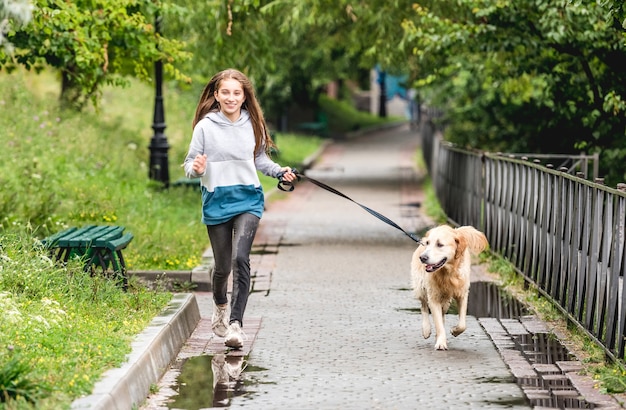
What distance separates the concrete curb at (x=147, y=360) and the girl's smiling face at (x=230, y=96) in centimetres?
158

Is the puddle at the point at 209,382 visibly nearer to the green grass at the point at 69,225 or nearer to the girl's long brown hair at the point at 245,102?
the green grass at the point at 69,225

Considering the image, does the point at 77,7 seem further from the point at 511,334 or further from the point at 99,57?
the point at 511,334

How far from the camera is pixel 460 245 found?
388 inches

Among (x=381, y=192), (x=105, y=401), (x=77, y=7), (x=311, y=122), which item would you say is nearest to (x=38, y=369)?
(x=105, y=401)

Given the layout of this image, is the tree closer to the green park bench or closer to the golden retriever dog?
the green park bench

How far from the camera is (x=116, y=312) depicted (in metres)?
9.62

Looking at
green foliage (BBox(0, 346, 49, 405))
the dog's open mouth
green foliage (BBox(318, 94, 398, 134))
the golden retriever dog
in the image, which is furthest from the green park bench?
green foliage (BBox(318, 94, 398, 134))

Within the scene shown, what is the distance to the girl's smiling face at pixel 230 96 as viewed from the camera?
967 cm

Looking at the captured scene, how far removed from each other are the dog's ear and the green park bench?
2.77 metres

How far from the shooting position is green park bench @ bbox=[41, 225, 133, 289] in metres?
10.9

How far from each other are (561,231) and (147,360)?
14.1 feet

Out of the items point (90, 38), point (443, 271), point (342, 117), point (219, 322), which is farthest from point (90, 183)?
point (342, 117)

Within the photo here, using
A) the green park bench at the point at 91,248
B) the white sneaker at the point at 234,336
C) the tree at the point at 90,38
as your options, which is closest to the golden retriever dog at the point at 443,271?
the white sneaker at the point at 234,336

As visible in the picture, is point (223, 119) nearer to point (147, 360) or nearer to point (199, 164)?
point (199, 164)
